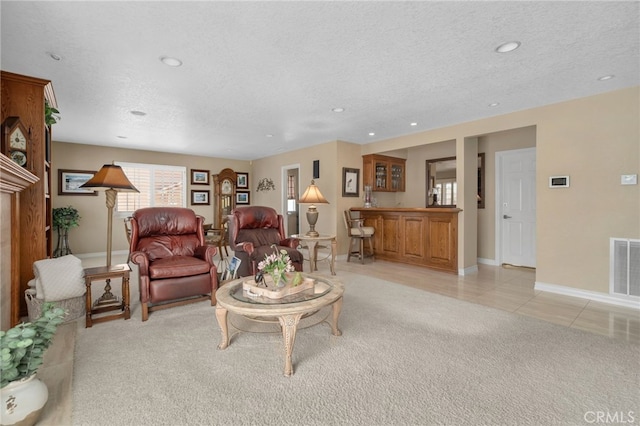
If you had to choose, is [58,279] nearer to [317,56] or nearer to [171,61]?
[171,61]

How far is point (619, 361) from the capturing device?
2.12 metres

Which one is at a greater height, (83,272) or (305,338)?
(83,272)

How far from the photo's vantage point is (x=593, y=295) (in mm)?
3541

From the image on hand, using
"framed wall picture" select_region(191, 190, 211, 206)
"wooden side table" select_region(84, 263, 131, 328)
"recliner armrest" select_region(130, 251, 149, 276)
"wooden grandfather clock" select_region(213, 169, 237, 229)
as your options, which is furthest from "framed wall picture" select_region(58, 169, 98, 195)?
"recliner armrest" select_region(130, 251, 149, 276)

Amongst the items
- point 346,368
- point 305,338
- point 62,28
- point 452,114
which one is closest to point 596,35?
point 452,114

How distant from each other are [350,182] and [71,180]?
576cm

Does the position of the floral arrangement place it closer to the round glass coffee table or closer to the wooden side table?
the round glass coffee table

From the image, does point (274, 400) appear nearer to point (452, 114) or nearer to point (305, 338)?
point (305, 338)

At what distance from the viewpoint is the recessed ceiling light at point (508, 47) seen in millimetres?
2418

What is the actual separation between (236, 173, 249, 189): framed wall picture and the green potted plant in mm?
3649

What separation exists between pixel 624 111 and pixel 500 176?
7.20 feet

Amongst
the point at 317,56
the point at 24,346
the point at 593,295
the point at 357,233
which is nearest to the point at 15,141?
the point at 24,346

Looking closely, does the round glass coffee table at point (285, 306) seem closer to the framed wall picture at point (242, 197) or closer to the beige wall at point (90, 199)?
the beige wall at point (90, 199)

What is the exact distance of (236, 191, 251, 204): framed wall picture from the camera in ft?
28.1
